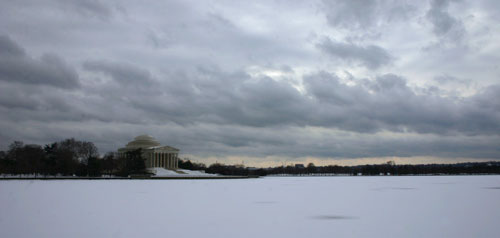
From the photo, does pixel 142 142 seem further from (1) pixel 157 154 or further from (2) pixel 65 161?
(2) pixel 65 161

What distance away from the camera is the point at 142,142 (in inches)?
6491

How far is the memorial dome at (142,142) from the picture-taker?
163625 mm

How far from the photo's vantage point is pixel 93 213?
24.6 m

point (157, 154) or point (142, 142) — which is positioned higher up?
point (142, 142)

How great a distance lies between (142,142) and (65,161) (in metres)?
44.5

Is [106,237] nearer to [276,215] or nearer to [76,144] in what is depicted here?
[276,215]

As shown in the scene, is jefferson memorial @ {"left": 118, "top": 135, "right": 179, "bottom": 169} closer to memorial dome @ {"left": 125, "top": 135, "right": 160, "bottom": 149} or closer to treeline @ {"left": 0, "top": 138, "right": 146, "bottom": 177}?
memorial dome @ {"left": 125, "top": 135, "right": 160, "bottom": 149}

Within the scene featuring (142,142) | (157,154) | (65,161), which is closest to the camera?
(65,161)

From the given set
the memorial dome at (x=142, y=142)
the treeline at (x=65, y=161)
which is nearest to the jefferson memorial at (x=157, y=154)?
the memorial dome at (x=142, y=142)

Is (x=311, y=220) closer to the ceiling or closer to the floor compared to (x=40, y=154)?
closer to the floor

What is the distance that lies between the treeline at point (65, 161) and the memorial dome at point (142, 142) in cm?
2603

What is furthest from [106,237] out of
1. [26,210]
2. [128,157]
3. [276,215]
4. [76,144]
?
[76,144]

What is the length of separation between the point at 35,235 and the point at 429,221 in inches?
662

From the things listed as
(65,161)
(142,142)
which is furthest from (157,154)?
(65,161)
